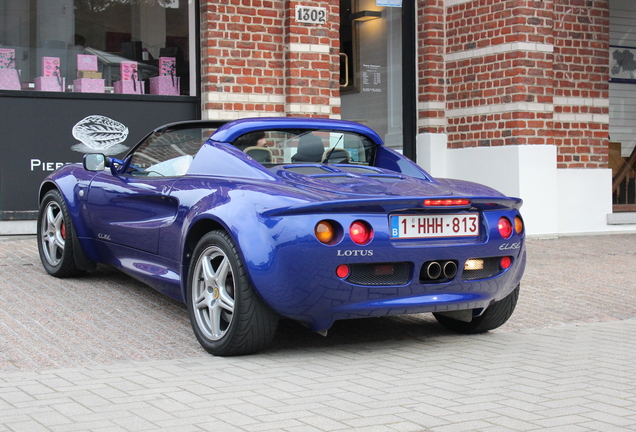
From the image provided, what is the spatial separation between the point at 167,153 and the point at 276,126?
0.88 metres

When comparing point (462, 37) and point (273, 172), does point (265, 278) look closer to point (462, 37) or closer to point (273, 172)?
point (273, 172)

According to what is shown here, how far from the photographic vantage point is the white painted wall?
11.4 metres

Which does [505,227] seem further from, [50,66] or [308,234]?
[50,66]

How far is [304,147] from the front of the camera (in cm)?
546

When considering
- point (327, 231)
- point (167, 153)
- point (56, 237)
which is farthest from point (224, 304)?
point (56, 237)

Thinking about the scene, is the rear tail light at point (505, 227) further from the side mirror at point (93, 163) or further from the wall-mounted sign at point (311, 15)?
the wall-mounted sign at point (311, 15)

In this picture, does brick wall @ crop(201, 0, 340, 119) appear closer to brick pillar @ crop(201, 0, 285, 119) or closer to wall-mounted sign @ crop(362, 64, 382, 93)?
brick pillar @ crop(201, 0, 285, 119)

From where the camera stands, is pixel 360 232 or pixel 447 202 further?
pixel 447 202

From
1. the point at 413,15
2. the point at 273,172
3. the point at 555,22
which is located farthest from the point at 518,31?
the point at 273,172

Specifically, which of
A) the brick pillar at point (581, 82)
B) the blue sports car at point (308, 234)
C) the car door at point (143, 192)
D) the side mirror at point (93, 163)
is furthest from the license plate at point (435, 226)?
the brick pillar at point (581, 82)

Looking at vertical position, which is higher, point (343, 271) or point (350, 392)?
point (343, 271)

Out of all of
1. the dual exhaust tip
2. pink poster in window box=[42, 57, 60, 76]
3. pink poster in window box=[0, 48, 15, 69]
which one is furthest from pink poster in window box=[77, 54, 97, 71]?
the dual exhaust tip

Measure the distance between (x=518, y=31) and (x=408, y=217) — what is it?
24.8 feet

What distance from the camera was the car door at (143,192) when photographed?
549cm
